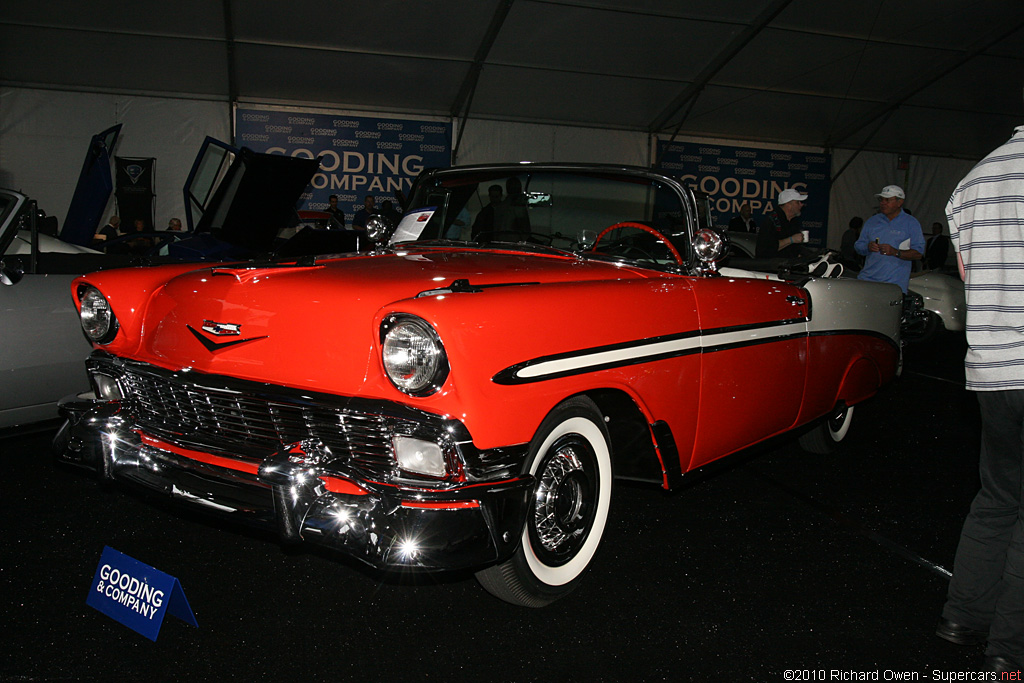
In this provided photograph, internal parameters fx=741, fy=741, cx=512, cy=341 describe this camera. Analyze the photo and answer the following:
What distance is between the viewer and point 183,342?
2.47m

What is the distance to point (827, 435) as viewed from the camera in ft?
14.5

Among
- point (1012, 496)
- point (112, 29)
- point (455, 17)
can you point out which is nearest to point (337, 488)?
point (1012, 496)

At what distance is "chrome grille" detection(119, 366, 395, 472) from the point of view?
6.67 ft

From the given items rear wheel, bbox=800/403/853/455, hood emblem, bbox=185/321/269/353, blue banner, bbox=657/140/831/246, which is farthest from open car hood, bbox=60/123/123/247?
blue banner, bbox=657/140/831/246

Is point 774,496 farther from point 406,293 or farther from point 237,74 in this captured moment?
point 237,74

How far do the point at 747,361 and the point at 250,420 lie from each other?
196 centimetres

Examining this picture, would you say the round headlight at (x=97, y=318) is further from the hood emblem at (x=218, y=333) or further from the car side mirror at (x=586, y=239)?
the car side mirror at (x=586, y=239)

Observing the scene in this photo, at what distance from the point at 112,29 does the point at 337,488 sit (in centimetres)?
1186

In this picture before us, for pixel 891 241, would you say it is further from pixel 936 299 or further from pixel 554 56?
pixel 554 56

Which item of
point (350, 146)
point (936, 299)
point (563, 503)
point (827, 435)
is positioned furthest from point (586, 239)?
point (350, 146)

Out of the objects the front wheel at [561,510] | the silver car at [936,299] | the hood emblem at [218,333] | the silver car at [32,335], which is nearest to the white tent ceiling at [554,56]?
the silver car at [936,299]

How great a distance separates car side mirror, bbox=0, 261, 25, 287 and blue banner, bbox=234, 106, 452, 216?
10.5 m

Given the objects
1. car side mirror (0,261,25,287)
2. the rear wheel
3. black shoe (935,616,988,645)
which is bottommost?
black shoe (935,616,988,645)

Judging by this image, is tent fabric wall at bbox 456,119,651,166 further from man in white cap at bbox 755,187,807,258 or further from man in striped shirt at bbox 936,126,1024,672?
man in striped shirt at bbox 936,126,1024,672
